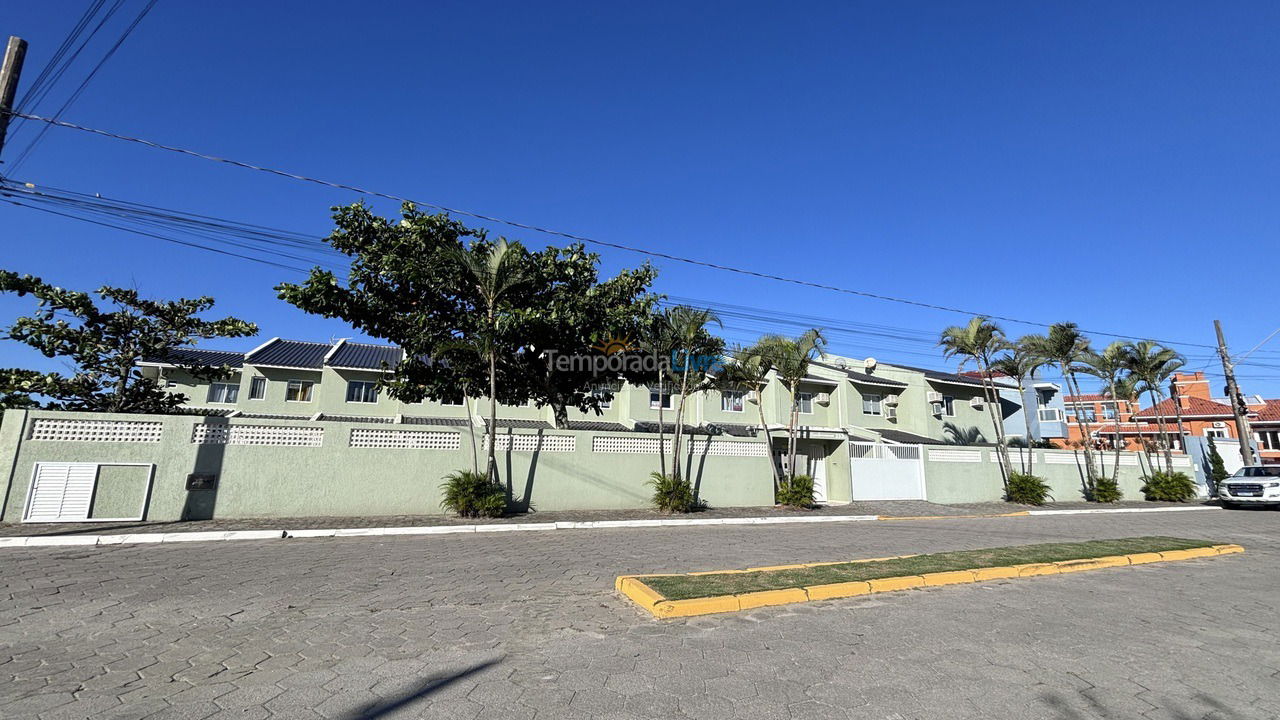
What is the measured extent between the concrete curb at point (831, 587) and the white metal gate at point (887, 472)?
41.4ft

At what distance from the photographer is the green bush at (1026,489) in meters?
21.8

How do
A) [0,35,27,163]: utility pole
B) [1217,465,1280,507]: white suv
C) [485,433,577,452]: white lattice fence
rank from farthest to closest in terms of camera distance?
1. [1217,465,1280,507]: white suv
2. [485,433,577,452]: white lattice fence
3. [0,35,27,163]: utility pole

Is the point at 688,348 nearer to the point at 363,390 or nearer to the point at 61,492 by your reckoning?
the point at 61,492

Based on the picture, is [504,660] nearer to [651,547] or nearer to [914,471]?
[651,547]

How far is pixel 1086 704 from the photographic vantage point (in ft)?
11.3

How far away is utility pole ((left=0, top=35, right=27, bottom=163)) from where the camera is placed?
8.65 meters

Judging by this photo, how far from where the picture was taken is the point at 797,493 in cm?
1748

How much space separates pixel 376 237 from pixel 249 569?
33.0 ft

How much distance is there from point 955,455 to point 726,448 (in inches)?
432

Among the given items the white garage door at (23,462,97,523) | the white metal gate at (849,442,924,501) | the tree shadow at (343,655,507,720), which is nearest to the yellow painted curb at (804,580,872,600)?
the tree shadow at (343,655,507,720)

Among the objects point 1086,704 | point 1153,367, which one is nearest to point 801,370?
point 1086,704

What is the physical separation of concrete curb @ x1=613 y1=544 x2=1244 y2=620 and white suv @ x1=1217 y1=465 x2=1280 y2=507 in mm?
19344

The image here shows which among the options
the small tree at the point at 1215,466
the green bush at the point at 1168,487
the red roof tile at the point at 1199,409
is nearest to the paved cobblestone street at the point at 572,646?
the green bush at the point at 1168,487

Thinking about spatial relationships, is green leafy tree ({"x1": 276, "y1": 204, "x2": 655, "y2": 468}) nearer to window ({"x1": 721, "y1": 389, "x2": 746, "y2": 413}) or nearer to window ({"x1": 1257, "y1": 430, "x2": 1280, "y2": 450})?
window ({"x1": 721, "y1": 389, "x2": 746, "y2": 413})
